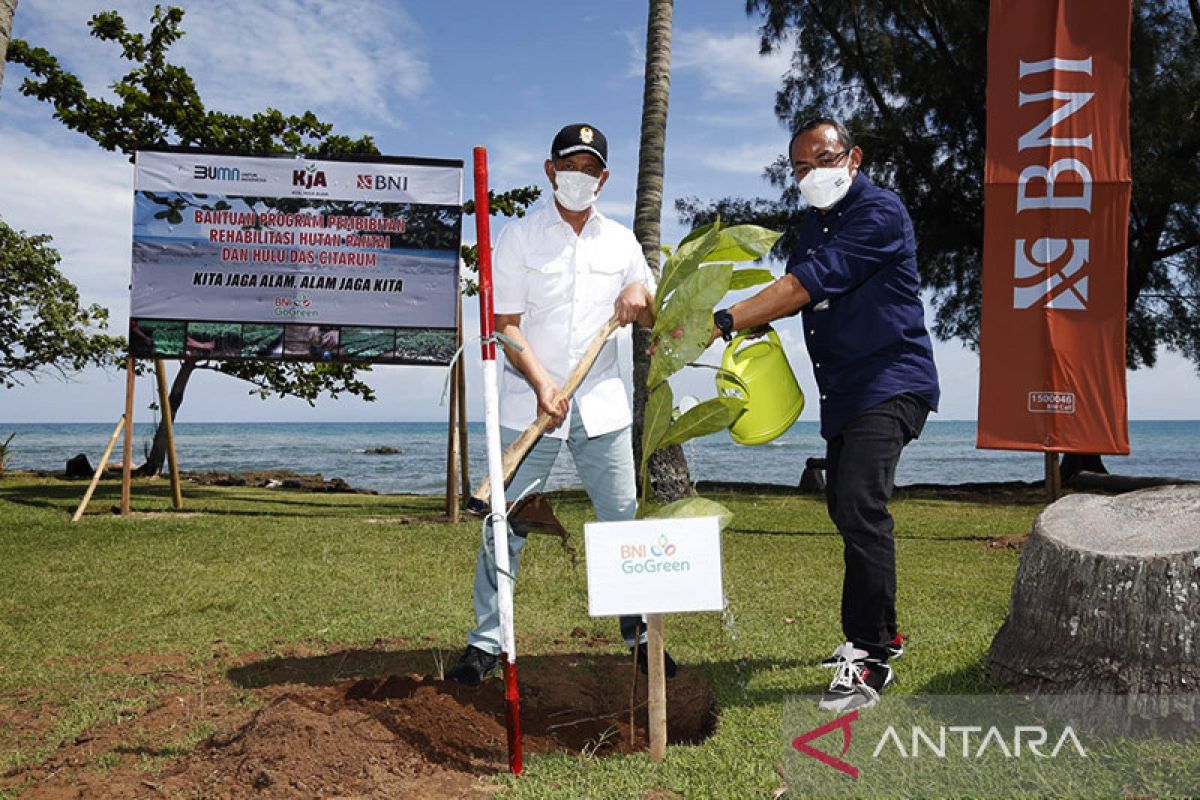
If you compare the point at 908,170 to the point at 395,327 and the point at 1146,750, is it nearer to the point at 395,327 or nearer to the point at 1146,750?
the point at 395,327

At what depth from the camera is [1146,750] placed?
117 inches

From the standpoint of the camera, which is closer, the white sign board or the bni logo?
the white sign board

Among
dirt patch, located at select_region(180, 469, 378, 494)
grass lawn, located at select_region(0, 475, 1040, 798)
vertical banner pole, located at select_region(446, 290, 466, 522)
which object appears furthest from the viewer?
dirt patch, located at select_region(180, 469, 378, 494)

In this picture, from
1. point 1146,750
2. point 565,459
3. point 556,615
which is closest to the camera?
point 1146,750

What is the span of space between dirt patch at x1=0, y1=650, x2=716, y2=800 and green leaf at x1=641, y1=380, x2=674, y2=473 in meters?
1.00

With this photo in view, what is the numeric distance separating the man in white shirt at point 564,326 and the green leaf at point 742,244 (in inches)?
13.4

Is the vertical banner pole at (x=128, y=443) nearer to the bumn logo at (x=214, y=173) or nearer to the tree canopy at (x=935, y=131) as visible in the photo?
the bumn logo at (x=214, y=173)

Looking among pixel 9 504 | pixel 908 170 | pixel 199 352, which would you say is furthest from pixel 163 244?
pixel 908 170

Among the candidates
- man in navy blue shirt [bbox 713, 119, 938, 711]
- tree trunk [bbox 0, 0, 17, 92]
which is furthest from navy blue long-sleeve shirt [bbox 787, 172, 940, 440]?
tree trunk [bbox 0, 0, 17, 92]

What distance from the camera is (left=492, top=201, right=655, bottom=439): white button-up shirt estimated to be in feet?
11.8

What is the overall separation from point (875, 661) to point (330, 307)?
9.04 metres

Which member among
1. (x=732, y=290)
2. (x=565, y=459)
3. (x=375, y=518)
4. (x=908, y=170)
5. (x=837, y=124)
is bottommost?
(x=375, y=518)

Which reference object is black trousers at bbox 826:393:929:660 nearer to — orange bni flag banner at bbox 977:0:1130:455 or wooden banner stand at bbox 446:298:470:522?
orange bni flag banner at bbox 977:0:1130:455

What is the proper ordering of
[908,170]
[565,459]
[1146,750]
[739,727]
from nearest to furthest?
1. [1146,750]
2. [739,727]
3. [565,459]
4. [908,170]
